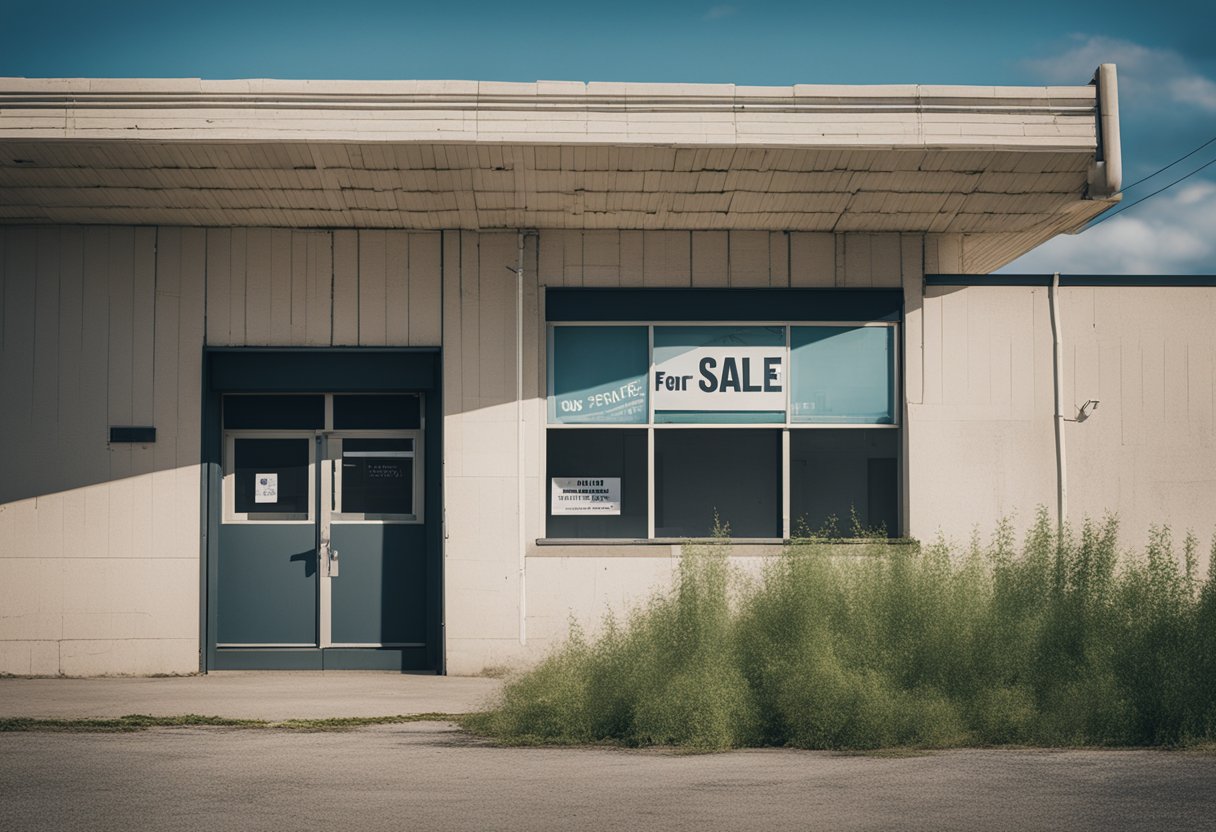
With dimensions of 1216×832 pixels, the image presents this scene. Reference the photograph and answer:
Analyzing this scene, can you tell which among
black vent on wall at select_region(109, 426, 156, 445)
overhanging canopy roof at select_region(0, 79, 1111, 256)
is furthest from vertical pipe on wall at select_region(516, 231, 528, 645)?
black vent on wall at select_region(109, 426, 156, 445)

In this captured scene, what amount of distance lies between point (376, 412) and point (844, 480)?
15.7 feet

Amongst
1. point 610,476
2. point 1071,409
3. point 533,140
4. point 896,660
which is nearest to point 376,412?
point 610,476

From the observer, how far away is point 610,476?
42.7ft

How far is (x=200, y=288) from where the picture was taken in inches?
505

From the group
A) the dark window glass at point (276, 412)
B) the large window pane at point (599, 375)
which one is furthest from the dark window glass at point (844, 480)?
the dark window glass at point (276, 412)

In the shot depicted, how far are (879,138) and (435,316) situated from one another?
4.60 metres

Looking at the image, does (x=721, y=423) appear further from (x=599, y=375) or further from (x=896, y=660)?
(x=896, y=660)

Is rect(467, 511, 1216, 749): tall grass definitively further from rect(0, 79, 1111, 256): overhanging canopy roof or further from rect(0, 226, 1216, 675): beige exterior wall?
rect(0, 79, 1111, 256): overhanging canopy roof

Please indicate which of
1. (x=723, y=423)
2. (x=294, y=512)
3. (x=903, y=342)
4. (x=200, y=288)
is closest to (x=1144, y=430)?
(x=903, y=342)

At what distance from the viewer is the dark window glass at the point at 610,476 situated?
12992 mm

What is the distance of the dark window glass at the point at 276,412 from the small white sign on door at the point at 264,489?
20.4 inches

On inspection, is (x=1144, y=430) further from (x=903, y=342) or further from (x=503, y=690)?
(x=503, y=690)

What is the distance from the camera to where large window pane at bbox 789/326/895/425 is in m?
13.0

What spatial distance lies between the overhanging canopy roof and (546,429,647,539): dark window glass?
2.50m
